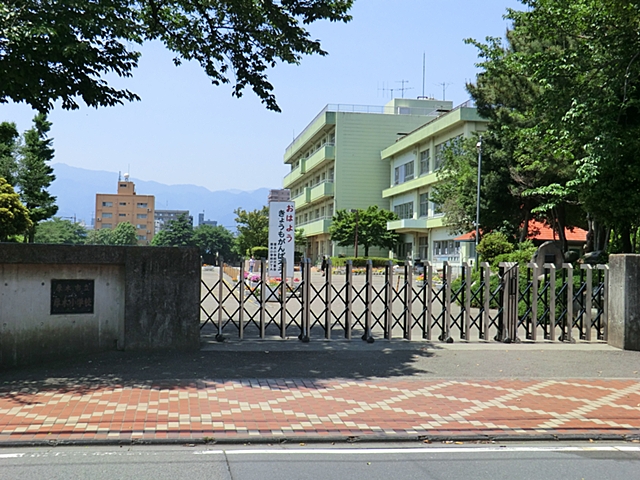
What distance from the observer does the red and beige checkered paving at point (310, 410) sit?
6.60 meters

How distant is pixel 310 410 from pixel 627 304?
7.55 metres

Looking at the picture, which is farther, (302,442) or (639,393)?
(639,393)

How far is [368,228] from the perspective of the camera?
58375mm

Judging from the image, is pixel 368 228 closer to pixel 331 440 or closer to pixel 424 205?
pixel 424 205

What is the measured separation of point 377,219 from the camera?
5856 cm

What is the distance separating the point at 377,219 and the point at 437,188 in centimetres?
1518

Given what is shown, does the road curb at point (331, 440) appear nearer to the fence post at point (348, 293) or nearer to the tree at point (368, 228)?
the fence post at point (348, 293)

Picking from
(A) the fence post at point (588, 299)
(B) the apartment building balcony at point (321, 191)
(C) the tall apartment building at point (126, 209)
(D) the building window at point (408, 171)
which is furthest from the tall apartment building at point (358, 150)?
(C) the tall apartment building at point (126, 209)

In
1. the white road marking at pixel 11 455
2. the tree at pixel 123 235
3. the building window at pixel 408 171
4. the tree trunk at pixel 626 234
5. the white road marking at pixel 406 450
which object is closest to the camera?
the white road marking at pixel 11 455

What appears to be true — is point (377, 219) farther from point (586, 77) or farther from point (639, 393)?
point (639, 393)

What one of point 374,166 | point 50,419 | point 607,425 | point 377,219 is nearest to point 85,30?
point 50,419

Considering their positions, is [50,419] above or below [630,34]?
below

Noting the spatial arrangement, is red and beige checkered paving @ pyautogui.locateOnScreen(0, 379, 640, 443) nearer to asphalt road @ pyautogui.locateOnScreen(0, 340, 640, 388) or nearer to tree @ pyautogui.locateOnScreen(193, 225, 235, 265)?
asphalt road @ pyautogui.locateOnScreen(0, 340, 640, 388)

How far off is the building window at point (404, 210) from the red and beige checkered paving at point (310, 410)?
48.3 m
